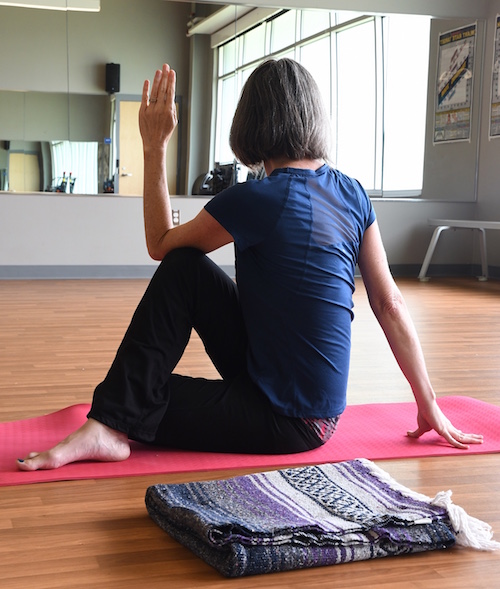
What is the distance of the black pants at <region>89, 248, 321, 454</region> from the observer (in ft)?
6.02

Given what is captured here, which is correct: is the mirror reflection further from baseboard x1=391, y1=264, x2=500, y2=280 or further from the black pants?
the black pants

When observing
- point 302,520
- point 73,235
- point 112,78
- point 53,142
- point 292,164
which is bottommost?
point 302,520

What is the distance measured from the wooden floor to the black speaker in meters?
3.38

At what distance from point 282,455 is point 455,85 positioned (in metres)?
6.47

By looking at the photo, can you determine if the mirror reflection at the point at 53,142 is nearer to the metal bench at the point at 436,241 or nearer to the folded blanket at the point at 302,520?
the metal bench at the point at 436,241

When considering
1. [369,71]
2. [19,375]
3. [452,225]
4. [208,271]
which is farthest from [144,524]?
[369,71]

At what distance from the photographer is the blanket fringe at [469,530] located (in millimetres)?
1464

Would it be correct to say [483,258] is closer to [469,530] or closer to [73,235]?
[73,235]

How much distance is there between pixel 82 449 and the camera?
1850mm

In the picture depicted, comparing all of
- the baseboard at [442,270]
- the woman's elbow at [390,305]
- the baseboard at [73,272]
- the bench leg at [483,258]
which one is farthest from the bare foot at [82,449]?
the baseboard at [442,270]

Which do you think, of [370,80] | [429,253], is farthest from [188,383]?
[370,80]

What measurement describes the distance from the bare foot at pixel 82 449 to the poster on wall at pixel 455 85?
258 inches

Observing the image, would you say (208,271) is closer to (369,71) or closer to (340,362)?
(340,362)

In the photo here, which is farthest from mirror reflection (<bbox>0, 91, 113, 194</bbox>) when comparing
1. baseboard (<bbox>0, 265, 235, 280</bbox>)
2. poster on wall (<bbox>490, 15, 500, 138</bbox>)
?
poster on wall (<bbox>490, 15, 500, 138</bbox>)
